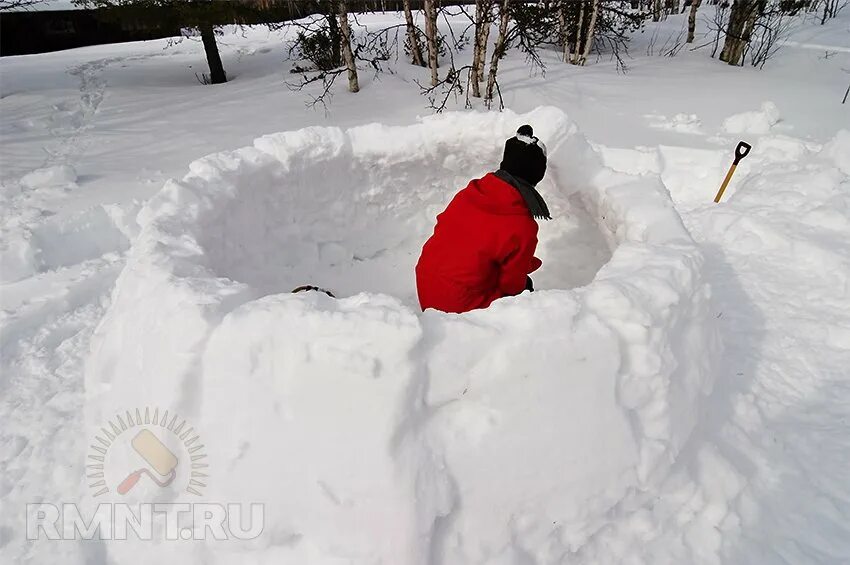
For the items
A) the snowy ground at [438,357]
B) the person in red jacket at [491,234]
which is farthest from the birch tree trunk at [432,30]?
the person in red jacket at [491,234]

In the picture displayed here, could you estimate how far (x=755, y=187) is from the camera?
3990mm

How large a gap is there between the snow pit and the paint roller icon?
0.24 ft

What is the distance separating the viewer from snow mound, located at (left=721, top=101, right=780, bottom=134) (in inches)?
209

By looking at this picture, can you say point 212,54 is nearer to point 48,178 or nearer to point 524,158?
point 48,178

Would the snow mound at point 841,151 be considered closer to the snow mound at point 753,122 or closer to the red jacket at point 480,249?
the snow mound at point 753,122

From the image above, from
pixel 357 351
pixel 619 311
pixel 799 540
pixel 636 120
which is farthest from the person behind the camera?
pixel 636 120

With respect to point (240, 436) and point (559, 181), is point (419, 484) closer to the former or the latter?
point (240, 436)

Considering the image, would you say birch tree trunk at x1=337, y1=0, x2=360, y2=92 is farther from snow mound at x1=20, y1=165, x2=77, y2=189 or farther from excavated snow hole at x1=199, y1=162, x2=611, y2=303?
excavated snow hole at x1=199, y1=162, x2=611, y2=303

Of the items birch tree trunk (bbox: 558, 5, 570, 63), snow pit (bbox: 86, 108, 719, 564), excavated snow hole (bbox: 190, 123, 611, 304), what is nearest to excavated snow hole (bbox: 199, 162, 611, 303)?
excavated snow hole (bbox: 190, 123, 611, 304)

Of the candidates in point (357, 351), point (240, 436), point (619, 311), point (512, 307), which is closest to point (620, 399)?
point (619, 311)

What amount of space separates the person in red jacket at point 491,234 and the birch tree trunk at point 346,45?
5.30 meters

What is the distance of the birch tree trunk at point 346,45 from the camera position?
640cm

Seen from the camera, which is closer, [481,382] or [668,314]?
[481,382]

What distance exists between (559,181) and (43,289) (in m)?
3.42
